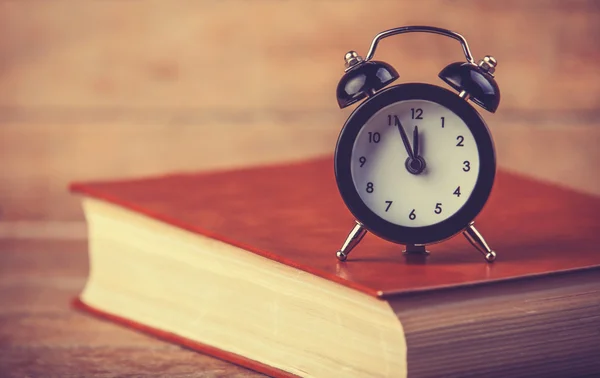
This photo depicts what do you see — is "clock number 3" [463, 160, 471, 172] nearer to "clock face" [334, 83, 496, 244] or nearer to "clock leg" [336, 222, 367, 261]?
"clock face" [334, 83, 496, 244]

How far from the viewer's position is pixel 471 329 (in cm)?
113

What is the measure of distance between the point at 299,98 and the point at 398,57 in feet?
0.87

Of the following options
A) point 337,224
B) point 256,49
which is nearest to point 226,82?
point 256,49

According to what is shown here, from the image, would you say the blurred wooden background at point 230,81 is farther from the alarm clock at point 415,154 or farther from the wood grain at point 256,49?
the alarm clock at point 415,154

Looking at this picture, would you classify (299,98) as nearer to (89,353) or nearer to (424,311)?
(89,353)

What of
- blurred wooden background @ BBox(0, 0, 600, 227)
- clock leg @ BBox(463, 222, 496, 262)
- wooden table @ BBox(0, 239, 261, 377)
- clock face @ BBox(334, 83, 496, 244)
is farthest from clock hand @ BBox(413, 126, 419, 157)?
blurred wooden background @ BBox(0, 0, 600, 227)

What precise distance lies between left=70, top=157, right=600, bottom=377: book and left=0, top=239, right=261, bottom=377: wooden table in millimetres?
31

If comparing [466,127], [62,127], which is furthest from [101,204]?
[62,127]

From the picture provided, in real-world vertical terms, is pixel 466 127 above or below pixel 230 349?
above

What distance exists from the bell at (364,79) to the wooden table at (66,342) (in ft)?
1.32

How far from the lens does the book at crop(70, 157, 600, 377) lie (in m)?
1.12

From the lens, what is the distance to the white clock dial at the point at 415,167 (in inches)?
47.4

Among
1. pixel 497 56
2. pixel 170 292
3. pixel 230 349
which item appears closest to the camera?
pixel 230 349

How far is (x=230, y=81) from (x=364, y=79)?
1142 mm
